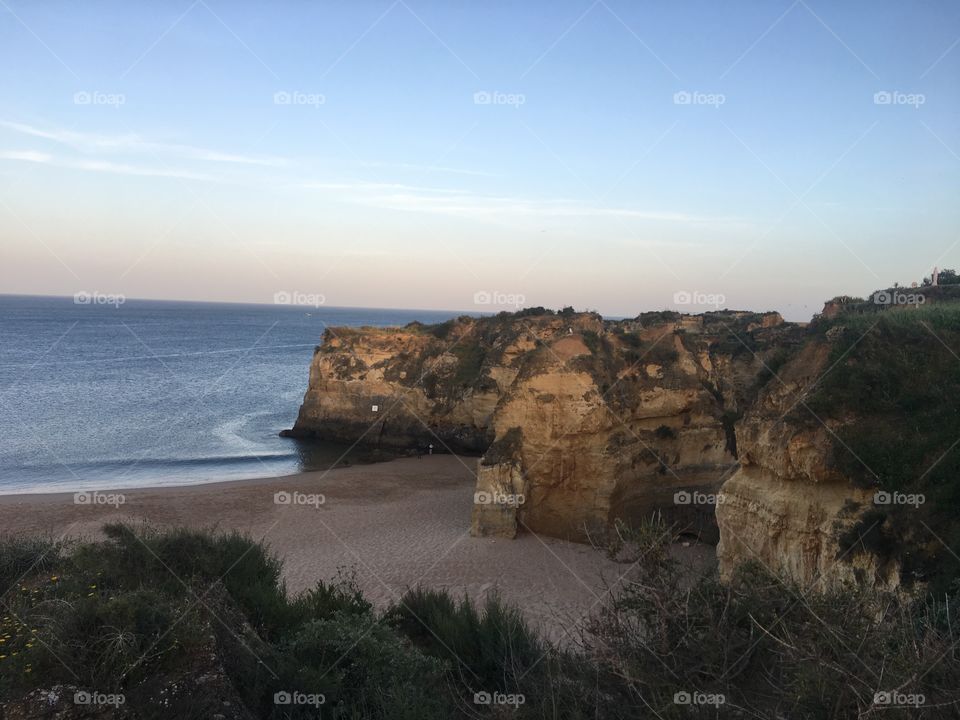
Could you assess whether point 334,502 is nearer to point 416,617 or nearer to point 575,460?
point 575,460

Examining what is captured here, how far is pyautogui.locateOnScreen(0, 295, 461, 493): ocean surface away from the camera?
31.1 metres

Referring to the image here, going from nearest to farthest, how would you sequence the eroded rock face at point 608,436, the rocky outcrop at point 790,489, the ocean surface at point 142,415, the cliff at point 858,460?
the cliff at point 858,460 < the rocky outcrop at point 790,489 < the eroded rock face at point 608,436 < the ocean surface at point 142,415

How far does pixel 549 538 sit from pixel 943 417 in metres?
11.1

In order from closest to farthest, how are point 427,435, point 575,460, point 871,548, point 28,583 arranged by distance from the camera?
1. point 28,583
2. point 871,548
3. point 575,460
4. point 427,435

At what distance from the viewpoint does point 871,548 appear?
9.55 metres

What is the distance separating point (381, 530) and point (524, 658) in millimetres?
14305

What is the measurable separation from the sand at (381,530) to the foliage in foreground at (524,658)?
14.2 ft

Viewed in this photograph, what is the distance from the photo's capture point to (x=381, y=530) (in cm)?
2138

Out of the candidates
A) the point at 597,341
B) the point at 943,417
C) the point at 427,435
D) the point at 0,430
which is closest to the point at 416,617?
the point at 943,417

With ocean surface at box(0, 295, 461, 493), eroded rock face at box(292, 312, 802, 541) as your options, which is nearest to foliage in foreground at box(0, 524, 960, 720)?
eroded rock face at box(292, 312, 802, 541)

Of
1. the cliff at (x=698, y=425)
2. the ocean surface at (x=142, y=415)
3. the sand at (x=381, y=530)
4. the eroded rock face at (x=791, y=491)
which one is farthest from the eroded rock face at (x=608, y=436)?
the ocean surface at (x=142, y=415)

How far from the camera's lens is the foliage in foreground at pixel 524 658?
4781mm

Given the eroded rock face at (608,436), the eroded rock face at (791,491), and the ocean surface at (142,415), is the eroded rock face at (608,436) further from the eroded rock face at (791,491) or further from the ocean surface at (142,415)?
the ocean surface at (142,415)

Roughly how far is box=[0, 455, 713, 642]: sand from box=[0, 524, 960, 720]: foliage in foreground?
4.34m
